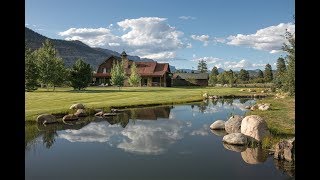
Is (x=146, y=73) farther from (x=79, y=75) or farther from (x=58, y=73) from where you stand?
(x=58, y=73)

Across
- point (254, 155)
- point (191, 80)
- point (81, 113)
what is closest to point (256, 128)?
point (254, 155)

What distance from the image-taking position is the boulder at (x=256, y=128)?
18575 mm

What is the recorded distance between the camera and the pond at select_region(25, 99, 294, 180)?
1334cm

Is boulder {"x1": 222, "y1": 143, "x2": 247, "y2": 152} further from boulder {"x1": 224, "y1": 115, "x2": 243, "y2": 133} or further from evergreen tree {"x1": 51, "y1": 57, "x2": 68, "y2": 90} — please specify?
evergreen tree {"x1": 51, "y1": 57, "x2": 68, "y2": 90}

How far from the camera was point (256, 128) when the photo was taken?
735 inches

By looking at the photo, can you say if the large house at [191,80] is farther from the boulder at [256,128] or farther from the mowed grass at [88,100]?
the boulder at [256,128]

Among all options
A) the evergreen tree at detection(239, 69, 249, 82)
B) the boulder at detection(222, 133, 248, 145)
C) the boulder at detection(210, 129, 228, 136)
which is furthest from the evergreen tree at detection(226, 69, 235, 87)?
the boulder at detection(222, 133, 248, 145)

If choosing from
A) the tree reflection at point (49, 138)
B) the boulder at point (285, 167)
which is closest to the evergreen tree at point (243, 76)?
the tree reflection at point (49, 138)

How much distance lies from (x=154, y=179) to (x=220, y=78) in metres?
107

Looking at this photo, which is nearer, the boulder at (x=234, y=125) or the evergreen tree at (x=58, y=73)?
the boulder at (x=234, y=125)

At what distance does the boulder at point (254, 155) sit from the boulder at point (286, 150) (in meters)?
0.65

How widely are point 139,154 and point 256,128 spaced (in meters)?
6.68

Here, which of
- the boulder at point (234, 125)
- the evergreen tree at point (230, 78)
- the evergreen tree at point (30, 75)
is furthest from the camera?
the evergreen tree at point (230, 78)
